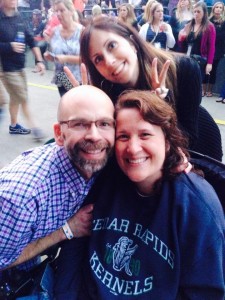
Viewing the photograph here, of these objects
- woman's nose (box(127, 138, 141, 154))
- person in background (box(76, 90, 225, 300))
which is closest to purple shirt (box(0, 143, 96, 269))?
person in background (box(76, 90, 225, 300))

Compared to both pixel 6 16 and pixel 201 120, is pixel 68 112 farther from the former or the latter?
pixel 6 16

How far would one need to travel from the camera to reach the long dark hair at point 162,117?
4.00ft

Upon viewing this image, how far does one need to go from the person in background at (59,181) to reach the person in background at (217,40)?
4.92 m

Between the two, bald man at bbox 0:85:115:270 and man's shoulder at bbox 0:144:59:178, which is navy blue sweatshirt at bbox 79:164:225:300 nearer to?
bald man at bbox 0:85:115:270

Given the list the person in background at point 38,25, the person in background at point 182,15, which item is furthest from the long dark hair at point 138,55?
the person in background at point 38,25

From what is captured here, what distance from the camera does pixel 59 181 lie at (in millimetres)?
1317

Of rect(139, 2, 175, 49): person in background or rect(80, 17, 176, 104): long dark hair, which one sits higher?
rect(80, 17, 176, 104): long dark hair

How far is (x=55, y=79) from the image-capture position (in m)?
3.88

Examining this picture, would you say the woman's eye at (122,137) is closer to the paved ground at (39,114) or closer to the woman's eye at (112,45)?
the woman's eye at (112,45)

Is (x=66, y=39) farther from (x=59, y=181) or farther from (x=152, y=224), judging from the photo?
(x=152, y=224)

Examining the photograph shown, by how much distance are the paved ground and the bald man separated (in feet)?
7.89

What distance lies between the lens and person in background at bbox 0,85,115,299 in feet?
4.01

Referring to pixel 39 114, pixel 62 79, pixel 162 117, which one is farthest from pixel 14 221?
pixel 39 114

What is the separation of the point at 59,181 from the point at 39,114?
4.09 meters
